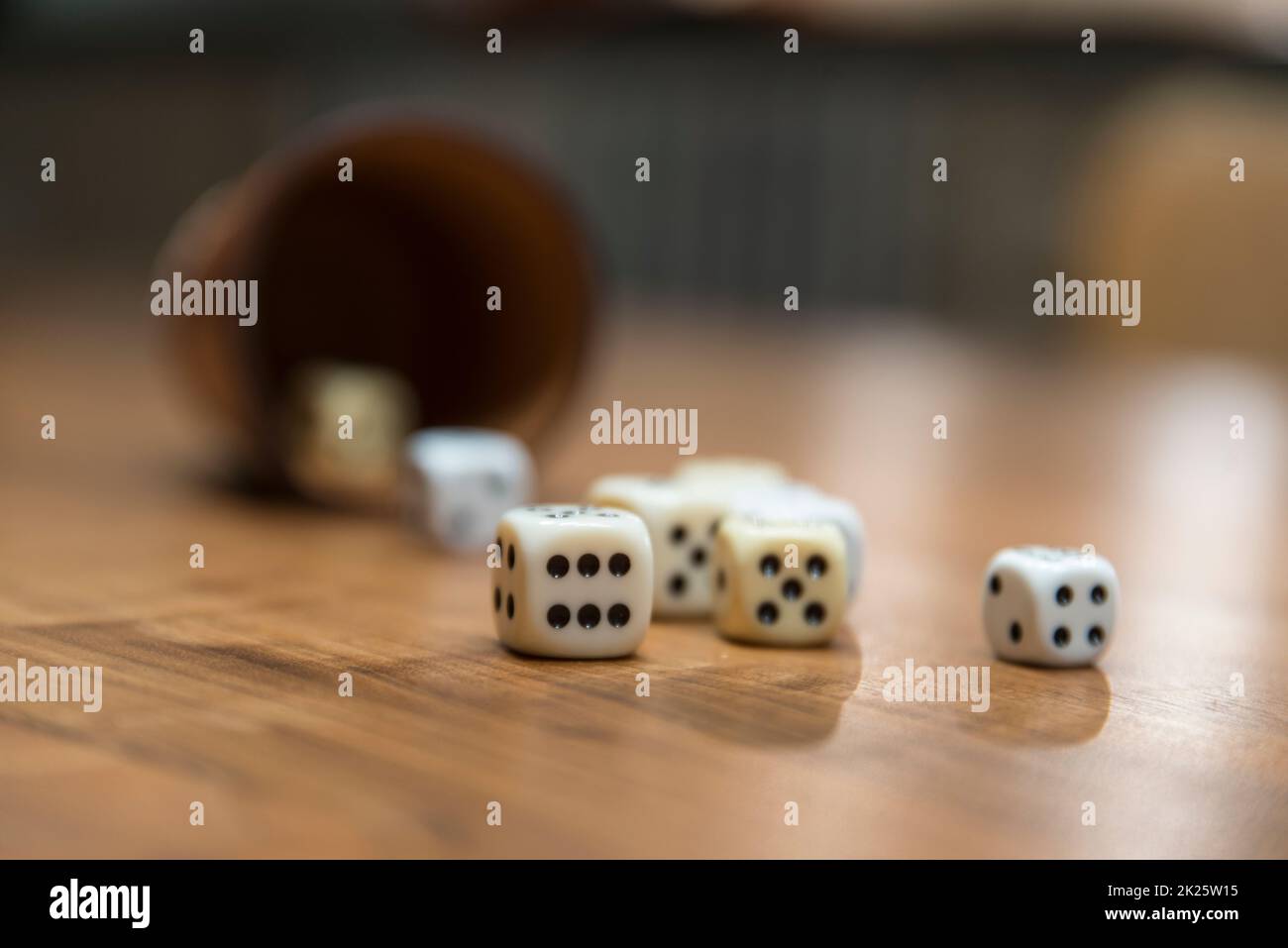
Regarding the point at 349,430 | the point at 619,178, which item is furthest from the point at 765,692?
the point at 619,178

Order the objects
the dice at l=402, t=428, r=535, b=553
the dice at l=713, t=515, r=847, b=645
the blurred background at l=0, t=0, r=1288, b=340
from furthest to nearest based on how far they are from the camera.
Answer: the blurred background at l=0, t=0, r=1288, b=340
the dice at l=402, t=428, r=535, b=553
the dice at l=713, t=515, r=847, b=645

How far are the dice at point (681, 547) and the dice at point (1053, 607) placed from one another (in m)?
0.33

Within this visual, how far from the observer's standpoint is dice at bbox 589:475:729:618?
1868mm

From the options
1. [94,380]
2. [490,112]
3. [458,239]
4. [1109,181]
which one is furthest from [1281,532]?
[490,112]

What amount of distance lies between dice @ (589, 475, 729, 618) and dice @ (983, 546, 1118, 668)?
334mm

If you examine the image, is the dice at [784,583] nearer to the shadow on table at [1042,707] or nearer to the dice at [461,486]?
the shadow on table at [1042,707]

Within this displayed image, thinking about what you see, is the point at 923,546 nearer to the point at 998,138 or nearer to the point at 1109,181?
the point at 1109,181

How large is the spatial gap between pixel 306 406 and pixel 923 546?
42.8 inches

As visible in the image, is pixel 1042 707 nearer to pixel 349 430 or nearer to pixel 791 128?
pixel 349 430

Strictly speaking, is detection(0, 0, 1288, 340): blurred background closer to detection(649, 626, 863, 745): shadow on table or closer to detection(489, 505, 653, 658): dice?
detection(649, 626, 863, 745): shadow on table

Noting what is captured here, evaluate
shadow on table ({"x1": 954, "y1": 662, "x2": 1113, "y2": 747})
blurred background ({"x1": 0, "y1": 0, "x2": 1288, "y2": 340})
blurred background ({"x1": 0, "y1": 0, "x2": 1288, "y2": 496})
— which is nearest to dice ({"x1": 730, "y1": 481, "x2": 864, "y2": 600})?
shadow on table ({"x1": 954, "y1": 662, "x2": 1113, "y2": 747})

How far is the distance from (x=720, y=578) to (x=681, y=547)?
114mm

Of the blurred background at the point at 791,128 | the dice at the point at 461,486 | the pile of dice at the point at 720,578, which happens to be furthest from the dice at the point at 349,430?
the blurred background at the point at 791,128

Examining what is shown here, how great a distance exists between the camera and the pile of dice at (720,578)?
1.63m
